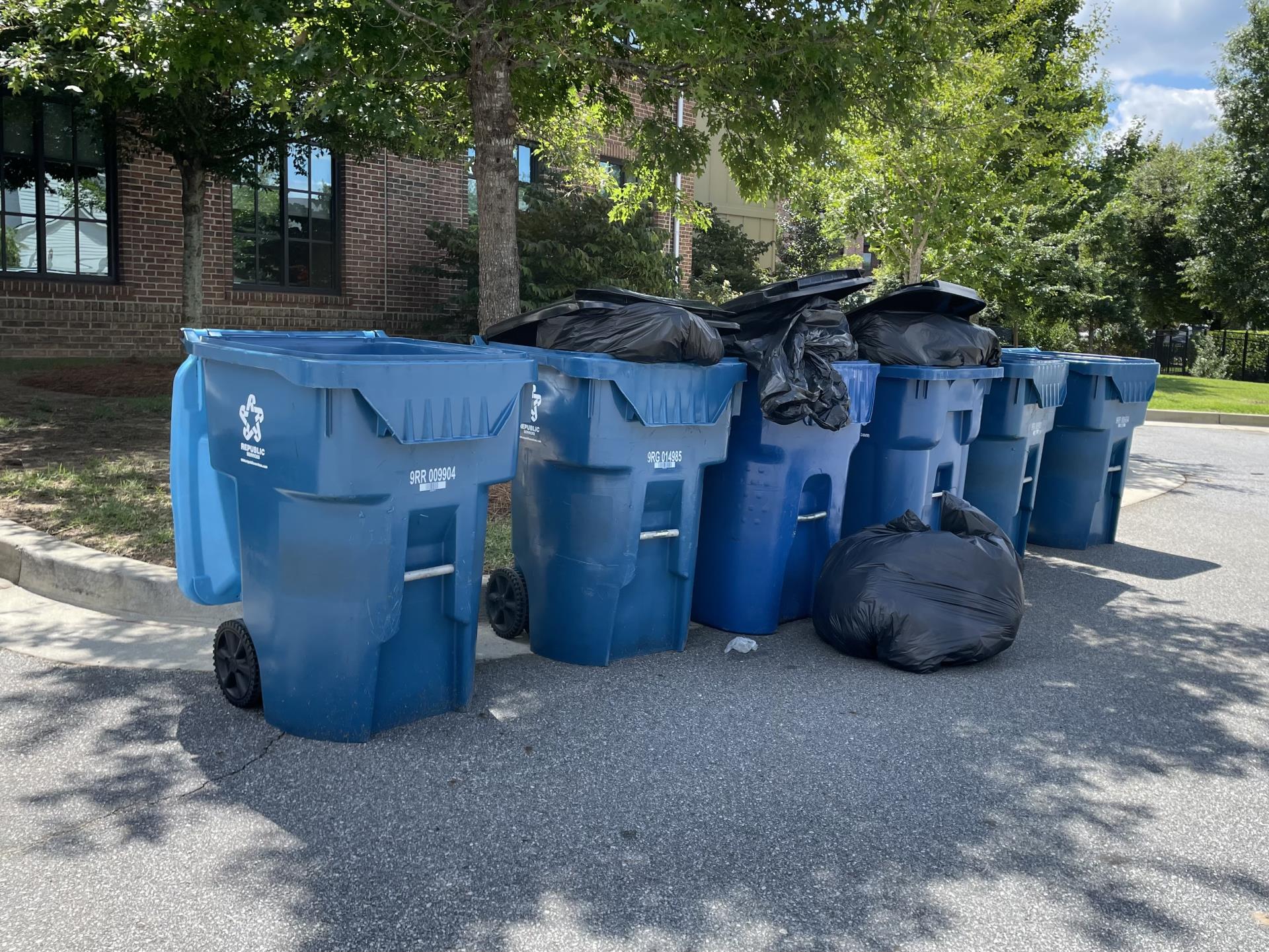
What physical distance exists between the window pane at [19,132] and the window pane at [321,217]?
327cm

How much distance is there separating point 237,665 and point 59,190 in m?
10.1

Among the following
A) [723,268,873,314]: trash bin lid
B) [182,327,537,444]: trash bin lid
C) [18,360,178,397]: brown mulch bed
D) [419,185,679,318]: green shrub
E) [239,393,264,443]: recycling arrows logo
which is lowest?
[18,360,178,397]: brown mulch bed

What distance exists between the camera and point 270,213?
13352 mm

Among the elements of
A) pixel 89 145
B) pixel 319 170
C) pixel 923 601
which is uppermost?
pixel 319 170

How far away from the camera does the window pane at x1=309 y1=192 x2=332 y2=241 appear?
45.1 feet

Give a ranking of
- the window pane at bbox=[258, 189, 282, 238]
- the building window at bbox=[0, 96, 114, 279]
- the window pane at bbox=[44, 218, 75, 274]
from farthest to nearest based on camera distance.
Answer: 1. the window pane at bbox=[258, 189, 282, 238]
2. the window pane at bbox=[44, 218, 75, 274]
3. the building window at bbox=[0, 96, 114, 279]

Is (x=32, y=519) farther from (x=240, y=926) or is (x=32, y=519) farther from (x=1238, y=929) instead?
(x=1238, y=929)

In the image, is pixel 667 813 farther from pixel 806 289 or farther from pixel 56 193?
pixel 56 193

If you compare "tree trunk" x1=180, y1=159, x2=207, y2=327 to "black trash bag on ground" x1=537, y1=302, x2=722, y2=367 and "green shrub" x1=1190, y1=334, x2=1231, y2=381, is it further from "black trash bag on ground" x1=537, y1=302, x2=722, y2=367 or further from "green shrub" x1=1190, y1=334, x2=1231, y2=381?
"green shrub" x1=1190, y1=334, x2=1231, y2=381

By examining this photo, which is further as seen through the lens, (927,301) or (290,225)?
(290,225)

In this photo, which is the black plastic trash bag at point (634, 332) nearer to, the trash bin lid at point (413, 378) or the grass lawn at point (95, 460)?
the trash bin lid at point (413, 378)

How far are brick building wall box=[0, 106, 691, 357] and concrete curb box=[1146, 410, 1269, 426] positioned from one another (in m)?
7.97

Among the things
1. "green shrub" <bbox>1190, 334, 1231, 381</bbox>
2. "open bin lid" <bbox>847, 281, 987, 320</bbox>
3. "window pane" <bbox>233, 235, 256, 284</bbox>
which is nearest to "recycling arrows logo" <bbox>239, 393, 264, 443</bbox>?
"open bin lid" <bbox>847, 281, 987, 320</bbox>

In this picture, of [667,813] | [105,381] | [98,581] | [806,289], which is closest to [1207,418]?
[806,289]
